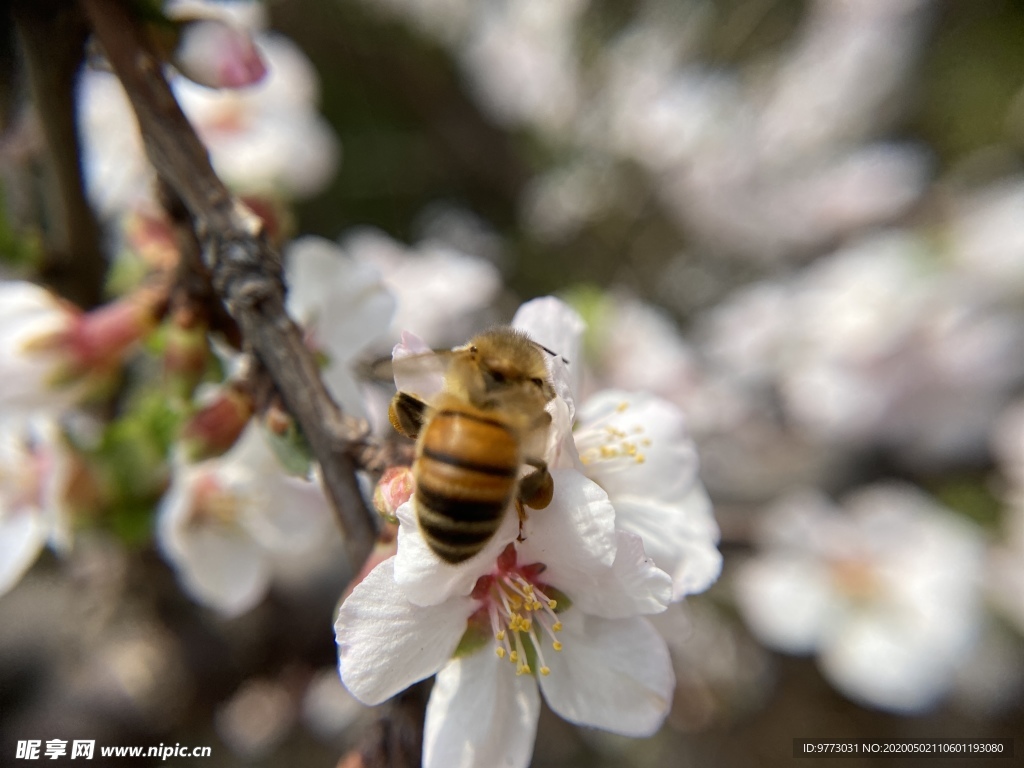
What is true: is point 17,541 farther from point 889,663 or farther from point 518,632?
point 889,663

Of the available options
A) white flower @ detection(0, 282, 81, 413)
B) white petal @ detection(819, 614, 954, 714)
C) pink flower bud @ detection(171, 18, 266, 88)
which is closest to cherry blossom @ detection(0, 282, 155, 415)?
white flower @ detection(0, 282, 81, 413)

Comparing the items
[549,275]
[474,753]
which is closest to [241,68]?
[474,753]

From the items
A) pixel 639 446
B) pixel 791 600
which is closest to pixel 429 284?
pixel 639 446

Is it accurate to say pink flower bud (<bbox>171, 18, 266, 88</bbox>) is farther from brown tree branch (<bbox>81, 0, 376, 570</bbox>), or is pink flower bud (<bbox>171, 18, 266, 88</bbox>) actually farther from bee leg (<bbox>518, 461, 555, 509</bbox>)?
bee leg (<bbox>518, 461, 555, 509</bbox>)

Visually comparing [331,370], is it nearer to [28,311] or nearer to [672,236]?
[28,311]

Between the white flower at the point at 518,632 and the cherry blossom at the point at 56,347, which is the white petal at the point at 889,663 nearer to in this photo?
the white flower at the point at 518,632
